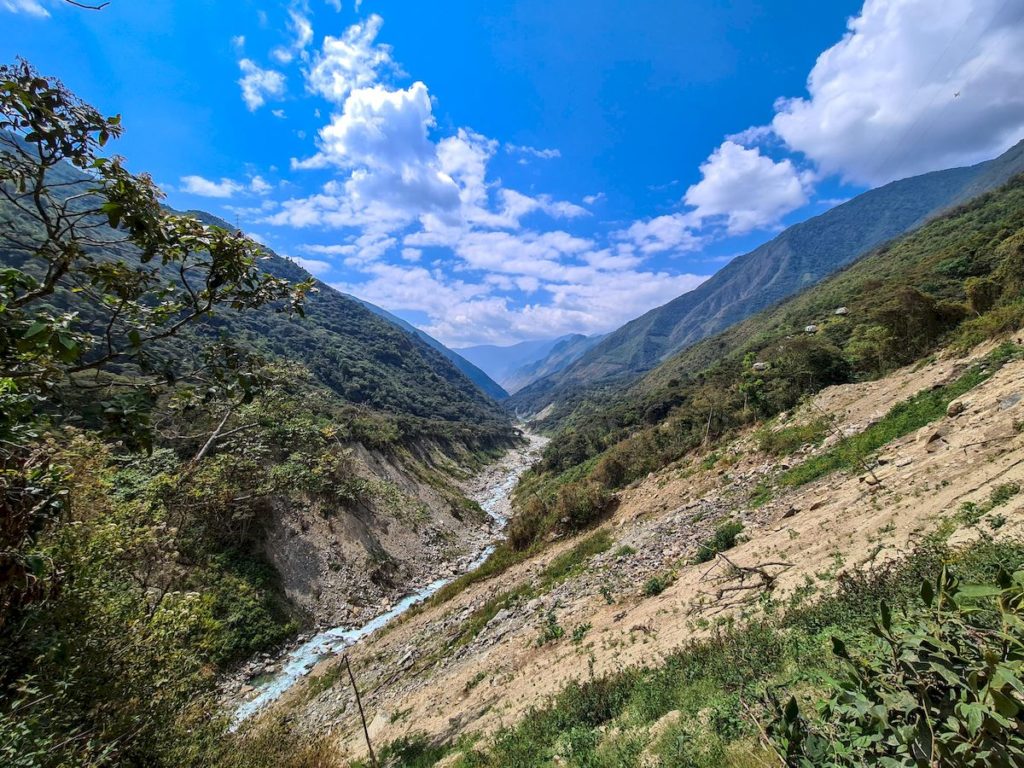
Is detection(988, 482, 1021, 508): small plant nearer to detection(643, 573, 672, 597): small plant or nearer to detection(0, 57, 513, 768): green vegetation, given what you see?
detection(643, 573, 672, 597): small plant

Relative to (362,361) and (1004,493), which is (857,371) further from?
(362,361)

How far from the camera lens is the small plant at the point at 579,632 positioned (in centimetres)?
1126

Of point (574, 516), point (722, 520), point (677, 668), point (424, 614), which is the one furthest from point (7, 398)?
point (574, 516)

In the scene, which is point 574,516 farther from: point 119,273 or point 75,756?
point 119,273

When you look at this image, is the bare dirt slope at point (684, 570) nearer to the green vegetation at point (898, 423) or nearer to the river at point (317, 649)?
the green vegetation at point (898, 423)

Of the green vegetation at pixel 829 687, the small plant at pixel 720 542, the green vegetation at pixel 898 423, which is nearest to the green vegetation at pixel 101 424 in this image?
the green vegetation at pixel 829 687

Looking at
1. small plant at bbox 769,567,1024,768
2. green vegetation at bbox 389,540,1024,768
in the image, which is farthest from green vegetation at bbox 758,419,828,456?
small plant at bbox 769,567,1024,768

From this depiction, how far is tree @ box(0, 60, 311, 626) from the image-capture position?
2598 millimetres

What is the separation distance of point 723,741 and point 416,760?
7.06m

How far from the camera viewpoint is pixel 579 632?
38.4 feet

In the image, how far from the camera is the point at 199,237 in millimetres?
3252

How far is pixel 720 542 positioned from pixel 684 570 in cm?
149

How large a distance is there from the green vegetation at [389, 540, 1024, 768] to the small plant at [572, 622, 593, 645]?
314 cm

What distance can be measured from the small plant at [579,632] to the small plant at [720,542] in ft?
12.8
